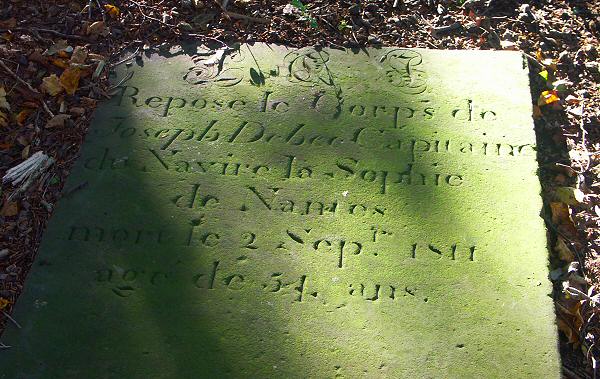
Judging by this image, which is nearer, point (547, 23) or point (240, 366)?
point (240, 366)

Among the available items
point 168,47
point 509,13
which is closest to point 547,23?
point 509,13

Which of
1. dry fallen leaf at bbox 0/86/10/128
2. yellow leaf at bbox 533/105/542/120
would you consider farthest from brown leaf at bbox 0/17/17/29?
yellow leaf at bbox 533/105/542/120

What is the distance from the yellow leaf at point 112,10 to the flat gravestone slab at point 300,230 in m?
0.75

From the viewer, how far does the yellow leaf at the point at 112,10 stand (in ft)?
14.7

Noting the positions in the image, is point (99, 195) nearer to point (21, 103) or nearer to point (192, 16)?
point (21, 103)

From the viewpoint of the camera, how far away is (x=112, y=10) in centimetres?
449

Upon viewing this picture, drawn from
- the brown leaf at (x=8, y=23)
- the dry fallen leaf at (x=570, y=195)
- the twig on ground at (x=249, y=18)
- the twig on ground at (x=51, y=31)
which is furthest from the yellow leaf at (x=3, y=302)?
the dry fallen leaf at (x=570, y=195)

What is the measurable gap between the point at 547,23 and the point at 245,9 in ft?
6.64

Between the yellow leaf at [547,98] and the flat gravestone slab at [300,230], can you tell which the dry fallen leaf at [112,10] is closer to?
the flat gravestone slab at [300,230]

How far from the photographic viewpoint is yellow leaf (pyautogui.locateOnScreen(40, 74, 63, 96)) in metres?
3.99

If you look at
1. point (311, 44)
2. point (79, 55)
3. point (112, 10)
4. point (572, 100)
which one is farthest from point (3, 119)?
point (572, 100)

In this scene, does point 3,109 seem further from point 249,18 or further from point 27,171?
point 249,18

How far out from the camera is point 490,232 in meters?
3.13

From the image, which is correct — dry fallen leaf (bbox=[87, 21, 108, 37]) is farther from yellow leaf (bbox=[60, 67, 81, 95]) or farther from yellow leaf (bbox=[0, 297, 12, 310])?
yellow leaf (bbox=[0, 297, 12, 310])
